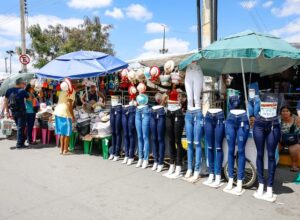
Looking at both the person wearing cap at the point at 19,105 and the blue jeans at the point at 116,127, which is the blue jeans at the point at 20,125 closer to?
the person wearing cap at the point at 19,105

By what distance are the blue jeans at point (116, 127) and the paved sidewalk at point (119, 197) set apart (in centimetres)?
59

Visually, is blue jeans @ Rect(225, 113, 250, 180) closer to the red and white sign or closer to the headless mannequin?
the headless mannequin

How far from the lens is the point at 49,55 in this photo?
2078cm

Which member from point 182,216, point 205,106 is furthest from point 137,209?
point 205,106

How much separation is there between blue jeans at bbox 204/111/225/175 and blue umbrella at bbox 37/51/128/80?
3651mm

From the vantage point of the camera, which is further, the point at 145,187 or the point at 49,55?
the point at 49,55

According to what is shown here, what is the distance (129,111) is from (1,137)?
5807mm

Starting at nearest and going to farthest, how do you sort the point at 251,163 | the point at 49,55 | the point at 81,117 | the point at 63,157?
the point at 251,163 < the point at 63,157 < the point at 81,117 < the point at 49,55

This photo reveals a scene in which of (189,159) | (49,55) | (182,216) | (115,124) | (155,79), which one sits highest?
(49,55)

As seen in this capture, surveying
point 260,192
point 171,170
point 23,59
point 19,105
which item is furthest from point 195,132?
point 23,59

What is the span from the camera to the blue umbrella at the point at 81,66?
7586mm

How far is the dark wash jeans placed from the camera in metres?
5.51

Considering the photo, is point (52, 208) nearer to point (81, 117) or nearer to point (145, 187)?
point (145, 187)

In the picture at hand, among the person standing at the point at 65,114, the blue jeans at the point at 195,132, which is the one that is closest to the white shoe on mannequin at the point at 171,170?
the blue jeans at the point at 195,132
